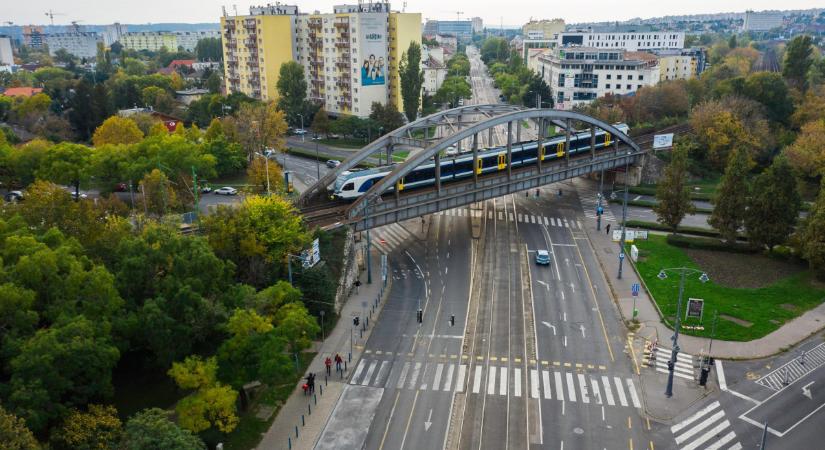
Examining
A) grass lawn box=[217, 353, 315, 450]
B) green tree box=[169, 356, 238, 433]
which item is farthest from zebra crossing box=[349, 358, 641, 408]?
green tree box=[169, 356, 238, 433]

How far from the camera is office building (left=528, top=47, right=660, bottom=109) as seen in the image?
145 m

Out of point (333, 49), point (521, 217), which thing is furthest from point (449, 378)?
point (333, 49)

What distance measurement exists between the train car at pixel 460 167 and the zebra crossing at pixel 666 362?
28.8 metres

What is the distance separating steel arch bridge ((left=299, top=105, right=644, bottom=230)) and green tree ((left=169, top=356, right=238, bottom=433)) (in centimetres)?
2534

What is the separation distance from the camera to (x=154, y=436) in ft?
92.0

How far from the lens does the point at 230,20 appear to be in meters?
145

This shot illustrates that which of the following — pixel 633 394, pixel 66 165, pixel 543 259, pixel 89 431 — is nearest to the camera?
pixel 89 431

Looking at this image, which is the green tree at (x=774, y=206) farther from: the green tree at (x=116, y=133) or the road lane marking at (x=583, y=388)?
the green tree at (x=116, y=133)

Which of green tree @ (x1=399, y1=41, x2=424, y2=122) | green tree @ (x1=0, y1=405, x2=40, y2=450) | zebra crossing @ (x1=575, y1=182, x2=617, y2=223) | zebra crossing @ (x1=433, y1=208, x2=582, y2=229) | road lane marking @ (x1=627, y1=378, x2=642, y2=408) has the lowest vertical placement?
road lane marking @ (x1=627, y1=378, x2=642, y2=408)

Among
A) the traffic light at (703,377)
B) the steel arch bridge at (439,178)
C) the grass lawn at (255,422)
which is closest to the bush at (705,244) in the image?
the steel arch bridge at (439,178)

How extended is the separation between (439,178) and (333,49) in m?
77.5

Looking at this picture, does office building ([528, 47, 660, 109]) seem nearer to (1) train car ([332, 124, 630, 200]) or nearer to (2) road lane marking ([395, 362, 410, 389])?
(1) train car ([332, 124, 630, 200])

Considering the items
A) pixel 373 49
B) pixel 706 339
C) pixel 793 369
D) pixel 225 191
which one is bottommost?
pixel 793 369

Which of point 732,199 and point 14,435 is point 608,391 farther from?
point 732,199
